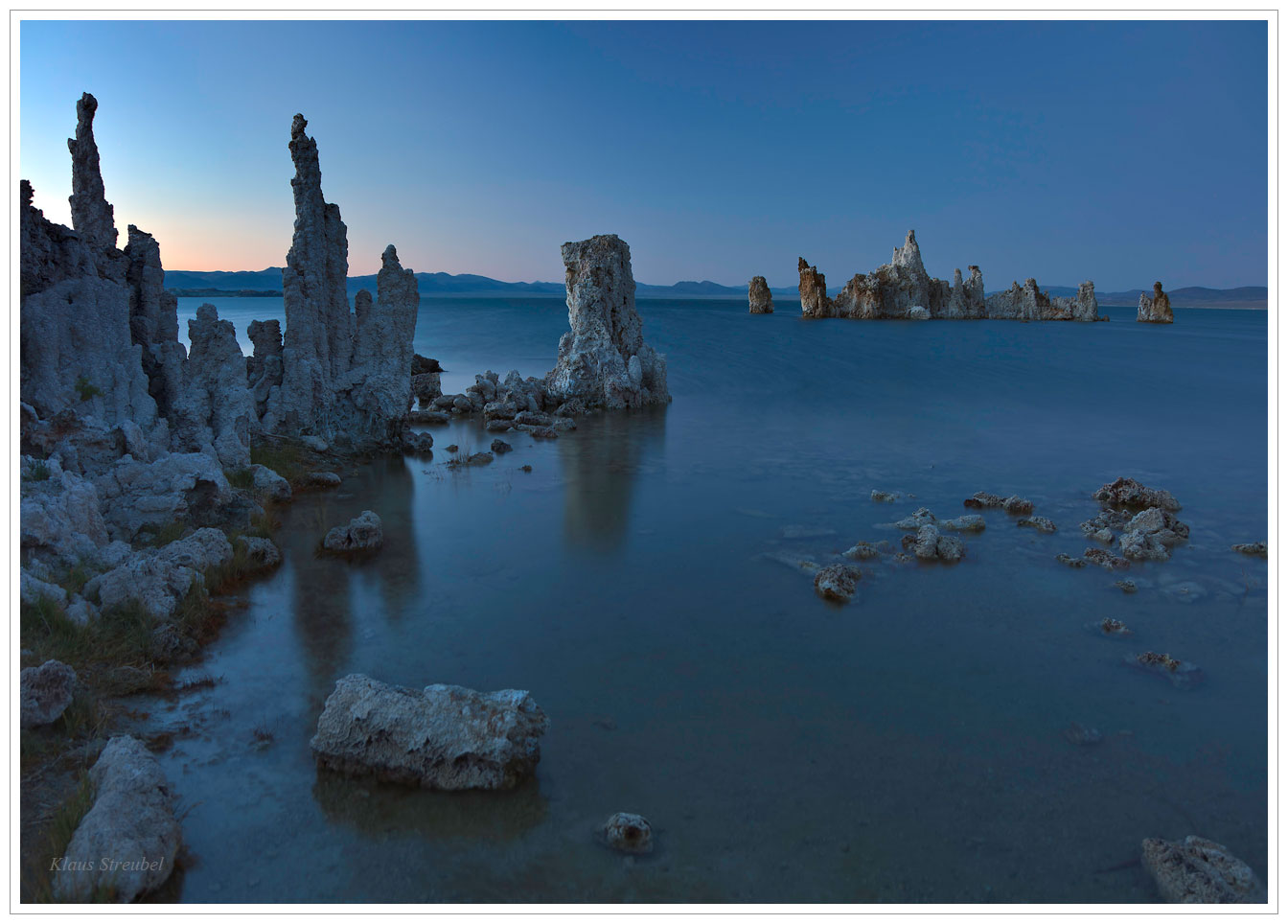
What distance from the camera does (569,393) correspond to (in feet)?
73.5

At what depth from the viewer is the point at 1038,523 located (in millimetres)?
10781

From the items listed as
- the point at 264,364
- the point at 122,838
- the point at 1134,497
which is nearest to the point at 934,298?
the point at 1134,497

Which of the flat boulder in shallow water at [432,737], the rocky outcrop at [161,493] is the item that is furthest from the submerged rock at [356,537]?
the flat boulder in shallow water at [432,737]

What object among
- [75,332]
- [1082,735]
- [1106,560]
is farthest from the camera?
[75,332]

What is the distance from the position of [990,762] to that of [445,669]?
4560mm

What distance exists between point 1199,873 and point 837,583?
4.36 meters

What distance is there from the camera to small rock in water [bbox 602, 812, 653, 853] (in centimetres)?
447

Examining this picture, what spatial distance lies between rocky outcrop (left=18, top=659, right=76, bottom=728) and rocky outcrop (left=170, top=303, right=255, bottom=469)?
6.13 meters

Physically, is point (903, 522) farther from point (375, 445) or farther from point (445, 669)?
point (375, 445)

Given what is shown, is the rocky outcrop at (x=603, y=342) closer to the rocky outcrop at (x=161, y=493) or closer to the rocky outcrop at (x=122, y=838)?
the rocky outcrop at (x=161, y=493)

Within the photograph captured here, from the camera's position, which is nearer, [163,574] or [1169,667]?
[1169,667]

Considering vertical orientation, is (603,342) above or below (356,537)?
above

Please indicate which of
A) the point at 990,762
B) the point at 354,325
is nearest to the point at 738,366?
the point at 354,325

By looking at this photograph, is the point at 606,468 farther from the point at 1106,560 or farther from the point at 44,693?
the point at 44,693
